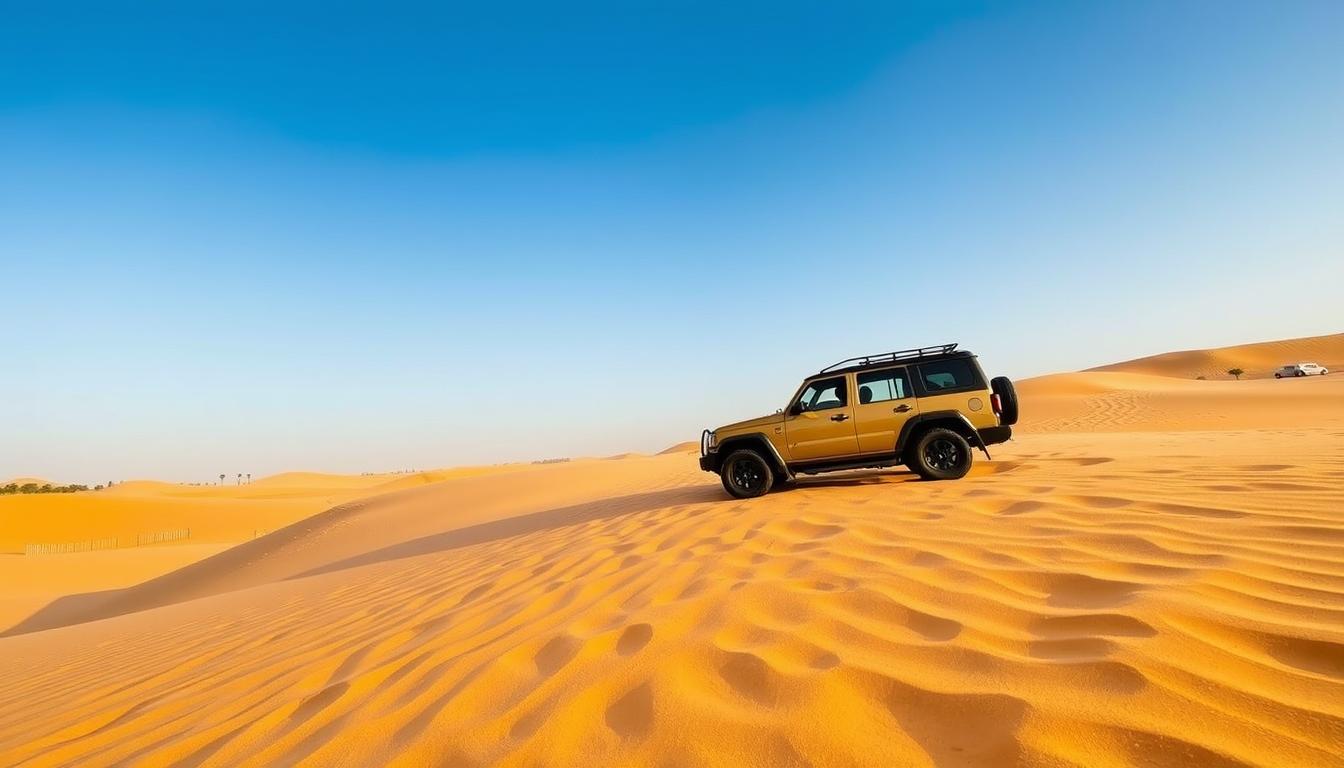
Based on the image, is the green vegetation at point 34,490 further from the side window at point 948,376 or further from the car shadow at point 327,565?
the side window at point 948,376

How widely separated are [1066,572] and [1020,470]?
4.97m

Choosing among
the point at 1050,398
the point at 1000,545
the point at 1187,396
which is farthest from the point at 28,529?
the point at 1187,396

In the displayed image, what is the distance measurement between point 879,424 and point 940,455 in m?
0.90

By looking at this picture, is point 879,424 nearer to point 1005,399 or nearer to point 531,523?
point 1005,399

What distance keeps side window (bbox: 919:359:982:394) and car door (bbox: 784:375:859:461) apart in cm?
104

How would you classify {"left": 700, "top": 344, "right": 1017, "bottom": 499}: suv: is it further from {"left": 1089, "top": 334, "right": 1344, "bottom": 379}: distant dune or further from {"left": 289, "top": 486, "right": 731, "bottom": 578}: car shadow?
{"left": 1089, "top": 334, "right": 1344, "bottom": 379}: distant dune

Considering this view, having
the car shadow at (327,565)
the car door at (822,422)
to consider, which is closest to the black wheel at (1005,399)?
the car door at (822,422)

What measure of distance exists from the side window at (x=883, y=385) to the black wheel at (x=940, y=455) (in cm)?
69

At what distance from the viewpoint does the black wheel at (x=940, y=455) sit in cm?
754

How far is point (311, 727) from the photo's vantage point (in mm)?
2688

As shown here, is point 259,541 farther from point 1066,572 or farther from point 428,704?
point 1066,572

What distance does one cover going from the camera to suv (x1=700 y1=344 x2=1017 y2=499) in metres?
7.69

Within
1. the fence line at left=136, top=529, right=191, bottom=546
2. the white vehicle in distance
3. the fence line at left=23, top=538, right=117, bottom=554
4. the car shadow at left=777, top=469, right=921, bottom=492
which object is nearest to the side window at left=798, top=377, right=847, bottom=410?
the car shadow at left=777, top=469, right=921, bottom=492

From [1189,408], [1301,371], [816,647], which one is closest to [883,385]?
[816,647]
